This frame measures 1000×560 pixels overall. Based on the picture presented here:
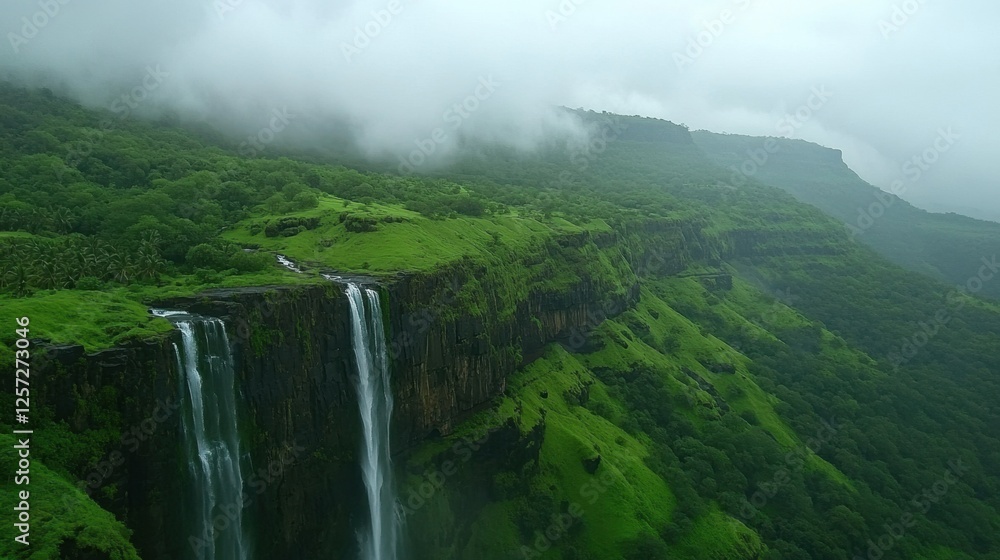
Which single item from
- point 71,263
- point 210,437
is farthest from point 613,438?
point 71,263

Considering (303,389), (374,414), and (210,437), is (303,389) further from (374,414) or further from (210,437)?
(374,414)

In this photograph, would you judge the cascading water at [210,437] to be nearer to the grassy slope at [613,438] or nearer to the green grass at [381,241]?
the green grass at [381,241]

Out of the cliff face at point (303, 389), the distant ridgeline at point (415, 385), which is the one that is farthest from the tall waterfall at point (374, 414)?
the cliff face at point (303, 389)

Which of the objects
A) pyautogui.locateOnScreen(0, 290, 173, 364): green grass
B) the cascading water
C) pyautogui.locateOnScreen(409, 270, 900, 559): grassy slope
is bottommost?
pyautogui.locateOnScreen(409, 270, 900, 559): grassy slope

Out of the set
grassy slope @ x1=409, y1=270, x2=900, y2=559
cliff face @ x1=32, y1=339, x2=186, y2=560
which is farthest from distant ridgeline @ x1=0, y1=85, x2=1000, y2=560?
grassy slope @ x1=409, y1=270, x2=900, y2=559

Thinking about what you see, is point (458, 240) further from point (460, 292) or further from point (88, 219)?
point (88, 219)

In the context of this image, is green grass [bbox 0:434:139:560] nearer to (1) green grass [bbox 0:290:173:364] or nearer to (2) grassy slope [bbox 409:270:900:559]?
(1) green grass [bbox 0:290:173:364]

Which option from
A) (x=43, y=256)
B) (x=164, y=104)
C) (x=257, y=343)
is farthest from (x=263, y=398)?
(x=164, y=104)
